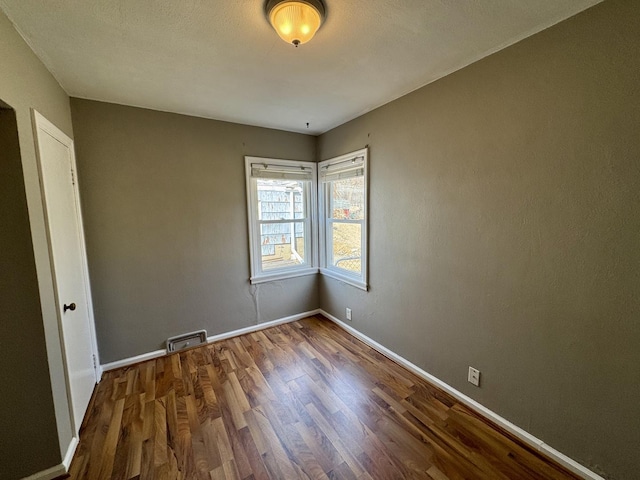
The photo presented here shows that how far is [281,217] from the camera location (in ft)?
11.0

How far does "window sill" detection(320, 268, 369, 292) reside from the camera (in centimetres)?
289

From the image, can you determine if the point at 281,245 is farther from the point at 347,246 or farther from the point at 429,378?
the point at 429,378

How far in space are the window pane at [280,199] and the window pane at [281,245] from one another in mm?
119

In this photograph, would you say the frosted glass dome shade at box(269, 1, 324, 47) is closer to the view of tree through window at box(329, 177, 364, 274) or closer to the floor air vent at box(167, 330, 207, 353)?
the view of tree through window at box(329, 177, 364, 274)

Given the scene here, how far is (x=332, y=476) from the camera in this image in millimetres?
1463

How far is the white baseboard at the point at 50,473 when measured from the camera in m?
1.43

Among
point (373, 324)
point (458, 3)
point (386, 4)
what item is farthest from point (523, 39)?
point (373, 324)

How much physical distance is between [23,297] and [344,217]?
263 cm

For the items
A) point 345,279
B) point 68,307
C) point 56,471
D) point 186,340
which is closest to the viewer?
point 56,471

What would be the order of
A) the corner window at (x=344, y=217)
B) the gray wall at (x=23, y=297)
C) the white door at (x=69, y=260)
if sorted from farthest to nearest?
the corner window at (x=344, y=217), the white door at (x=69, y=260), the gray wall at (x=23, y=297)

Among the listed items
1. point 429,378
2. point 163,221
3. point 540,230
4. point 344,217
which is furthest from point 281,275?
point 540,230

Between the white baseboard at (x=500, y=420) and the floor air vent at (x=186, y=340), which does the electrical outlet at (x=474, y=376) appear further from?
the floor air vent at (x=186, y=340)

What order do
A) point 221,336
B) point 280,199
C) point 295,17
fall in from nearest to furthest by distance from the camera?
1. point 295,17
2. point 221,336
3. point 280,199

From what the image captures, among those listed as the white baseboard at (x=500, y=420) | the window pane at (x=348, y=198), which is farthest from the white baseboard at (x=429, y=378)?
the window pane at (x=348, y=198)
